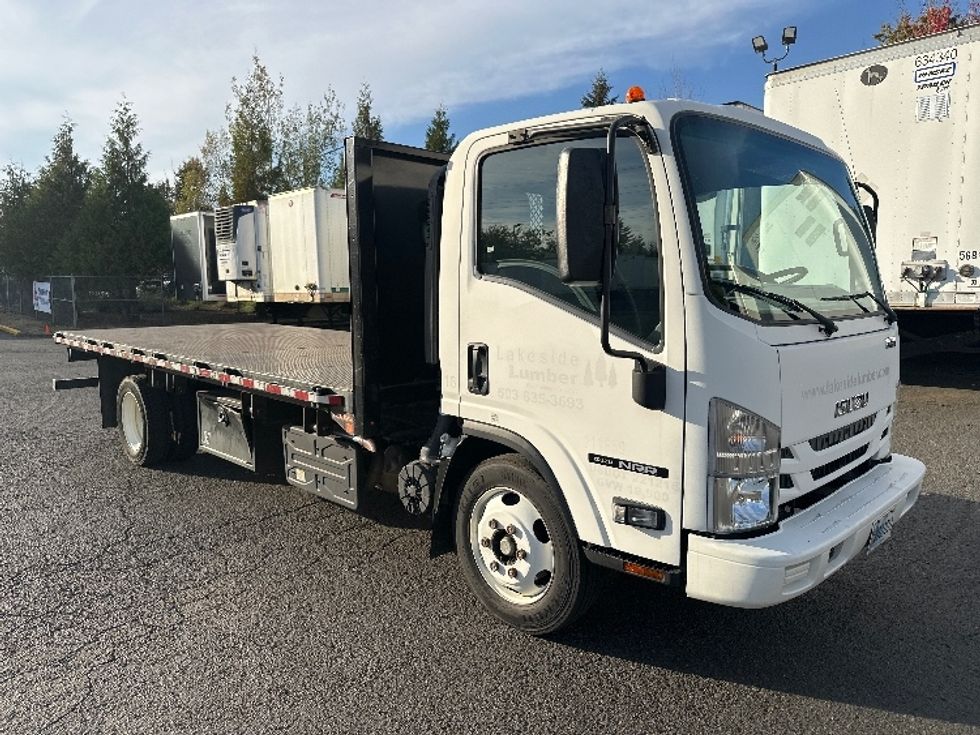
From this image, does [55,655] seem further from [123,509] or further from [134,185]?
[134,185]

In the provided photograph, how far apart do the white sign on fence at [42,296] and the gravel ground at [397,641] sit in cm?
2349

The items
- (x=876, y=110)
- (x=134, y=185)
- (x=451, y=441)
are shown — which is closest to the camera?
(x=451, y=441)

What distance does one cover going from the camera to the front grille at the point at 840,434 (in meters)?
3.07

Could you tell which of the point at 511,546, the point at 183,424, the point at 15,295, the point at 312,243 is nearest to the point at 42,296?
the point at 15,295

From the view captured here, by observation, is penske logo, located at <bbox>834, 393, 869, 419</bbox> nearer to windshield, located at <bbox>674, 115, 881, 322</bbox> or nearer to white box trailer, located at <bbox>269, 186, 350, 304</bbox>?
windshield, located at <bbox>674, 115, 881, 322</bbox>

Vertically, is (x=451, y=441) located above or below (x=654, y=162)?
below

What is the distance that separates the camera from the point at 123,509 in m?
5.45

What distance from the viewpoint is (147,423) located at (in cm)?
635

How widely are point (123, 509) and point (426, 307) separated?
127 inches

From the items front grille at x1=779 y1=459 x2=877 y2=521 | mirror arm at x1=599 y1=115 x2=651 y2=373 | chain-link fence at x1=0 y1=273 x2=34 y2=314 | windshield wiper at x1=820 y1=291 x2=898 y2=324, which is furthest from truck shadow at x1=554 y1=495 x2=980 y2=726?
chain-link fence at x1=0 y1=273 x2=34 y2=314

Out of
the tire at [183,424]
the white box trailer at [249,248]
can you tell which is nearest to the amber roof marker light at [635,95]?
the tire at [183,424]

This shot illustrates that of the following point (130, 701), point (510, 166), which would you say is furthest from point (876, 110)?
point (130, 701)

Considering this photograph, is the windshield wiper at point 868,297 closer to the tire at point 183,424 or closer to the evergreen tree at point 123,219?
the tire at point 183,424

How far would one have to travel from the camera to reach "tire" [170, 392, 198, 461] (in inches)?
245
